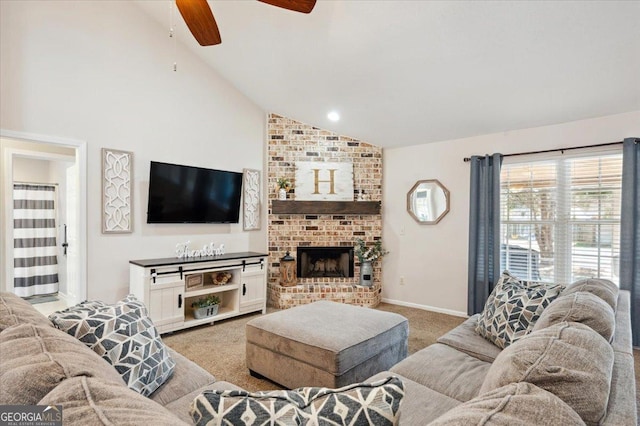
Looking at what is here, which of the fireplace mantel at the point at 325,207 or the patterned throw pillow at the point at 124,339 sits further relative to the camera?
the fireplace mantel at the point at 325,207

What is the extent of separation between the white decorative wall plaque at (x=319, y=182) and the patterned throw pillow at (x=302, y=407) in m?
4.17

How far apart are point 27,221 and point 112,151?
2565 millimetres

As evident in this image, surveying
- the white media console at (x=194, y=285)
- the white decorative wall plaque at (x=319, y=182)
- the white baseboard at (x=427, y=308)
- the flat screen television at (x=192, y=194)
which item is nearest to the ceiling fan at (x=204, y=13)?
the flat screen television at (x=192, y=194)

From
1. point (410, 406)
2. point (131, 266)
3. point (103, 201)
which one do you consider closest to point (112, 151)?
point (103, 201)

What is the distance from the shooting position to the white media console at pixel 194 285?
11.5 ft

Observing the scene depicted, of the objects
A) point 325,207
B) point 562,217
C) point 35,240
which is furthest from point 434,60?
point 35,240

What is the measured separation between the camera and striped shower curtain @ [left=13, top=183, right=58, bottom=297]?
4.92 metres

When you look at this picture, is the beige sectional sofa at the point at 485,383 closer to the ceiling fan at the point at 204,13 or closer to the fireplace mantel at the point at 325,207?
the ceiling fan at the point at 204,13

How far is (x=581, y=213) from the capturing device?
3676 mm

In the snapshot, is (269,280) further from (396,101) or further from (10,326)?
(10,326)

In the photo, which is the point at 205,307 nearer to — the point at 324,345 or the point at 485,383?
the point at 324,345

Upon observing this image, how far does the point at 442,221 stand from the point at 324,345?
2.97 metres

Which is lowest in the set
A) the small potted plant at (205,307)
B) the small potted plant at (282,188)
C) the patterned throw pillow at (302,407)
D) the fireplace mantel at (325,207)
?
the small potted plant at (205,307)

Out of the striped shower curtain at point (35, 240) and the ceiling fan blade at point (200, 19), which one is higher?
the ceiling fan blade at point (200, 19)
